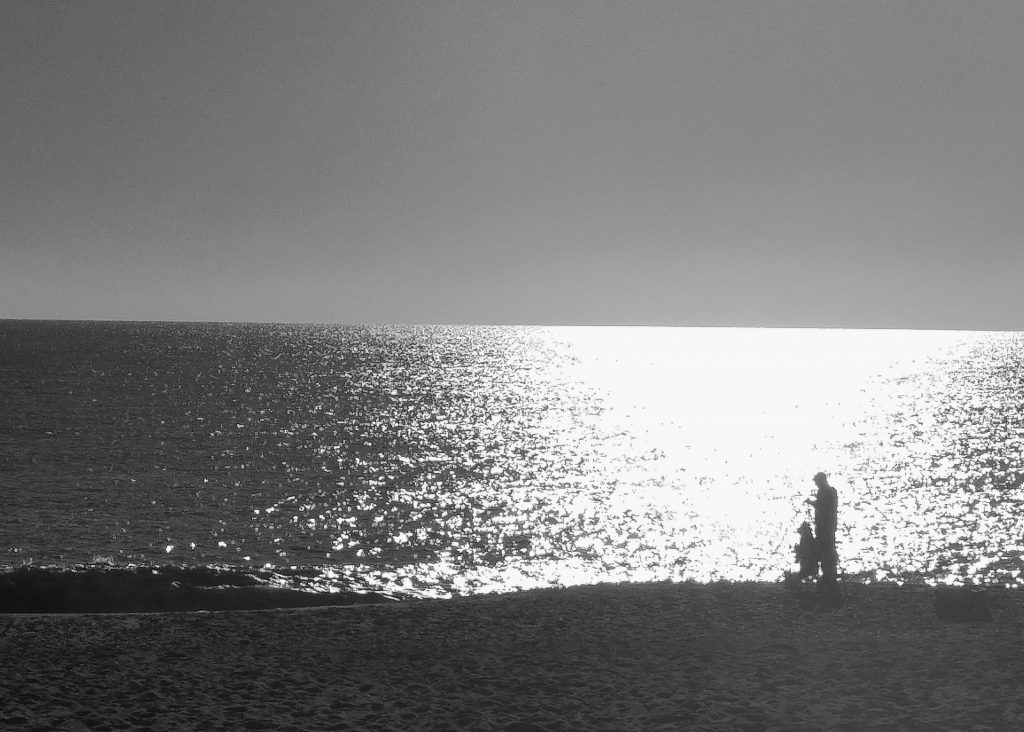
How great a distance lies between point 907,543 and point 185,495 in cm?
2966

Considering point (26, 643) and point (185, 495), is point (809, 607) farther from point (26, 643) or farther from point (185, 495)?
point (185, 495)

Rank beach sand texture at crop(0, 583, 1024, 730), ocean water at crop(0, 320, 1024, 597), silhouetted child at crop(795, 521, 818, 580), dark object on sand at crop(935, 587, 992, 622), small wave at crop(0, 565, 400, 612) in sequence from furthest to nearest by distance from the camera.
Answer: ocean water at crop(0, 320, 1024, 597)
small wave at crop(0, 565, 400, 612)
silhouetted child at crop(795, 521, 818, 580)
dark object on sand at crop(935, 587, 992, 622)
beach sand texture at crop(0, 583, 1024, 730)

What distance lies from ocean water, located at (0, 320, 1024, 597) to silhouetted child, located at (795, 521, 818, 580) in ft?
32.9

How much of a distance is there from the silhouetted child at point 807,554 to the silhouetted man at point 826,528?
0.51 ft

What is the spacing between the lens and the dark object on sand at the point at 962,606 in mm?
16469

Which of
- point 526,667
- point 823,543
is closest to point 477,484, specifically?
point 823,543

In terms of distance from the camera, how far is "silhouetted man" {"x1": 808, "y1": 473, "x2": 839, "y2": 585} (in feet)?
57.9

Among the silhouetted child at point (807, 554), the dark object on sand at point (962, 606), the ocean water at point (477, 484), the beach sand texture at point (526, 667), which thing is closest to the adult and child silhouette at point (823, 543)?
the silhouetted child at point (807, 554)

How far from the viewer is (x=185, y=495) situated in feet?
140

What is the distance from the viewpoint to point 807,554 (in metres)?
18.5

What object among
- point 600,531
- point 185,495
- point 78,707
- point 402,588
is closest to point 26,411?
point 185,495

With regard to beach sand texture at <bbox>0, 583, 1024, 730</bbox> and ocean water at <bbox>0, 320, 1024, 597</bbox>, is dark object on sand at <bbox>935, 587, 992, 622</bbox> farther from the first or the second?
ocean water at <bbox>0, 320, 1024, 597</bbox>

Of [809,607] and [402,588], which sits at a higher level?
[809,607]

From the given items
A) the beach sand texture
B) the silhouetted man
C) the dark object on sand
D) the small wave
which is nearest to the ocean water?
the small wave
